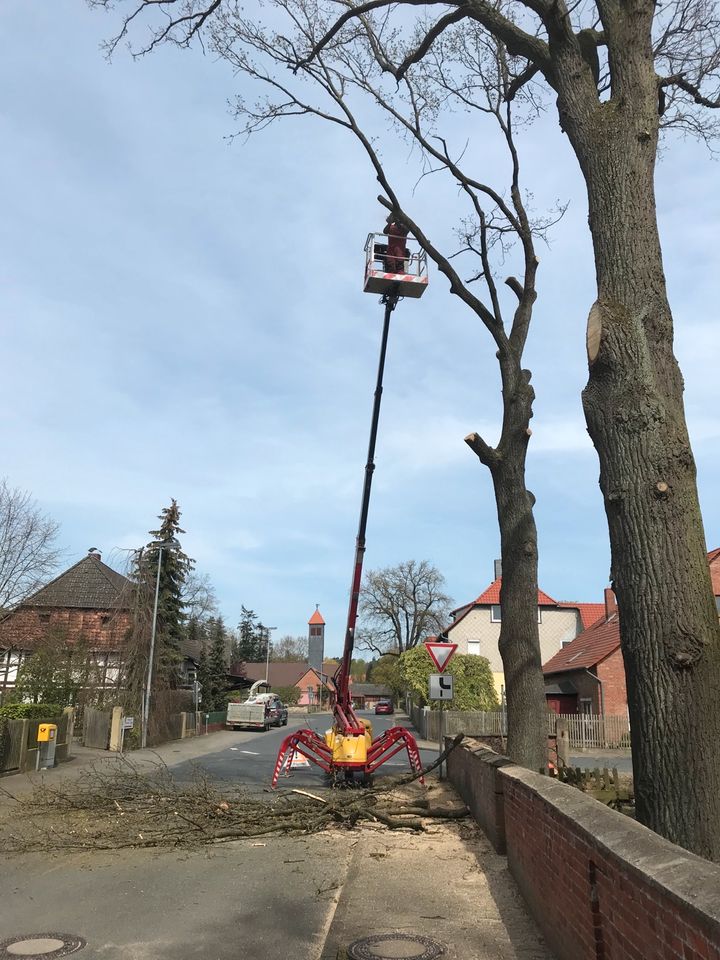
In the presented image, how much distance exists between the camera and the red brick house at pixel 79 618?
3288 centimetres

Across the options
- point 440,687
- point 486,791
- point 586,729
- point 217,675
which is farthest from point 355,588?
point 217,675

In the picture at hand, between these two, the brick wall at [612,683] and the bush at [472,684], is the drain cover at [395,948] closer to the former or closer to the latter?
the brick wall at [612,683]

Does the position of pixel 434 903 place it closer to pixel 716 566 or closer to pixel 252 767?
pixel 252 767

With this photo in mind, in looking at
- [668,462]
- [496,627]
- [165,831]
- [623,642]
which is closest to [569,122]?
[668,462]

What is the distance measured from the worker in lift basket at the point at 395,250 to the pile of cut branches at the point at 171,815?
947 centimetres

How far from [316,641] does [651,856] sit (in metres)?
22.0

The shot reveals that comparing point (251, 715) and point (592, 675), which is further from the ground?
point (592, 675)

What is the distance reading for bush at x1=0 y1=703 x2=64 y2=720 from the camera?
803 inches

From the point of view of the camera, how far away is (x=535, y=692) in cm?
1043

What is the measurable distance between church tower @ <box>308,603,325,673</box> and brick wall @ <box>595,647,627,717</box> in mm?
14818

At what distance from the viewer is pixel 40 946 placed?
5691 mm

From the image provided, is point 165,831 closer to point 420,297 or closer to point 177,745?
point 420,297

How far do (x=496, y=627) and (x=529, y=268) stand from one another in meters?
41.6

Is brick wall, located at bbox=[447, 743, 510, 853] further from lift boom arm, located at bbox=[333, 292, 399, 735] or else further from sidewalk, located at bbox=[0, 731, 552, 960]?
lift boom arm, located at bbox=[333, 292, 399, 735]
